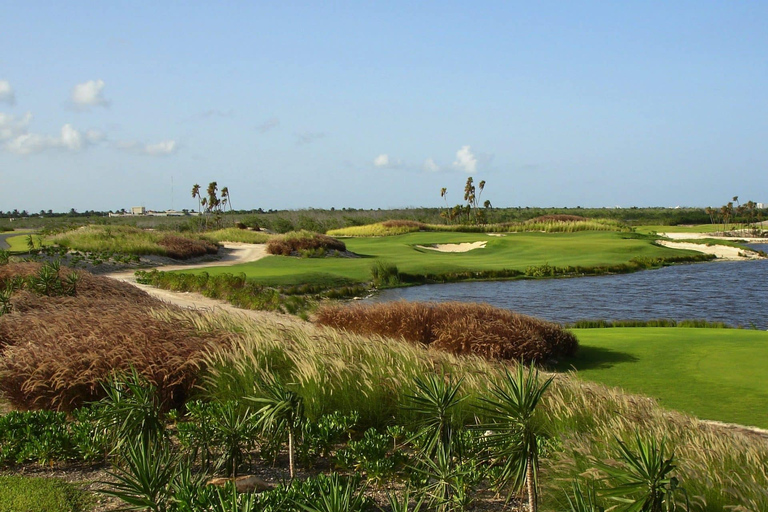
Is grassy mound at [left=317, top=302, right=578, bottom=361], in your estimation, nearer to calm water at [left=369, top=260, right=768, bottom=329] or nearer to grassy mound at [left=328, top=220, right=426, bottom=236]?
calm water at [left=369, top=260, right=768, bottom=329]

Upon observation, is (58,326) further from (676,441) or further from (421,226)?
(421,226)

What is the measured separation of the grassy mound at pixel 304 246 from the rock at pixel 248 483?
33.0 m

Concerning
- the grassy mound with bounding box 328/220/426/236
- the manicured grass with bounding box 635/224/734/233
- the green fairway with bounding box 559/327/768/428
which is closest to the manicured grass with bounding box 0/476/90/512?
the green fairway with bounding box 559/327/768/428

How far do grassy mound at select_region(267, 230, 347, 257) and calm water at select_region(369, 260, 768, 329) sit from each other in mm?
11105

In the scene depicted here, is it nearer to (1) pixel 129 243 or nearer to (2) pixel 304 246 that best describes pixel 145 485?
(1) pixel 129 243

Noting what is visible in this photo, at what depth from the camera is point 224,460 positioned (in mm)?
5770

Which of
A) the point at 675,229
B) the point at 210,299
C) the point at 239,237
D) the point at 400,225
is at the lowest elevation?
the point at 675,229

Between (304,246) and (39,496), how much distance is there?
35.5 meters

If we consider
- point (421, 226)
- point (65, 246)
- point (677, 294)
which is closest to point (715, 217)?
point (421, 226)

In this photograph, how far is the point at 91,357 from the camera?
25.3 ft

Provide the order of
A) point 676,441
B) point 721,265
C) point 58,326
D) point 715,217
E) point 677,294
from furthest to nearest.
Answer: point 715,217, point 721,265, point 677,294, point 58,326, point 676,441


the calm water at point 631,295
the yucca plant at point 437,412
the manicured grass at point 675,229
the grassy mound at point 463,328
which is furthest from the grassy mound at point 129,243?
the manicured grass at point 675,229

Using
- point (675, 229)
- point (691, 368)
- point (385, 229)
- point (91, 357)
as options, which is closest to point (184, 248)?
point (91, 357)

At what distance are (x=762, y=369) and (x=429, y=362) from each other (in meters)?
6.18
